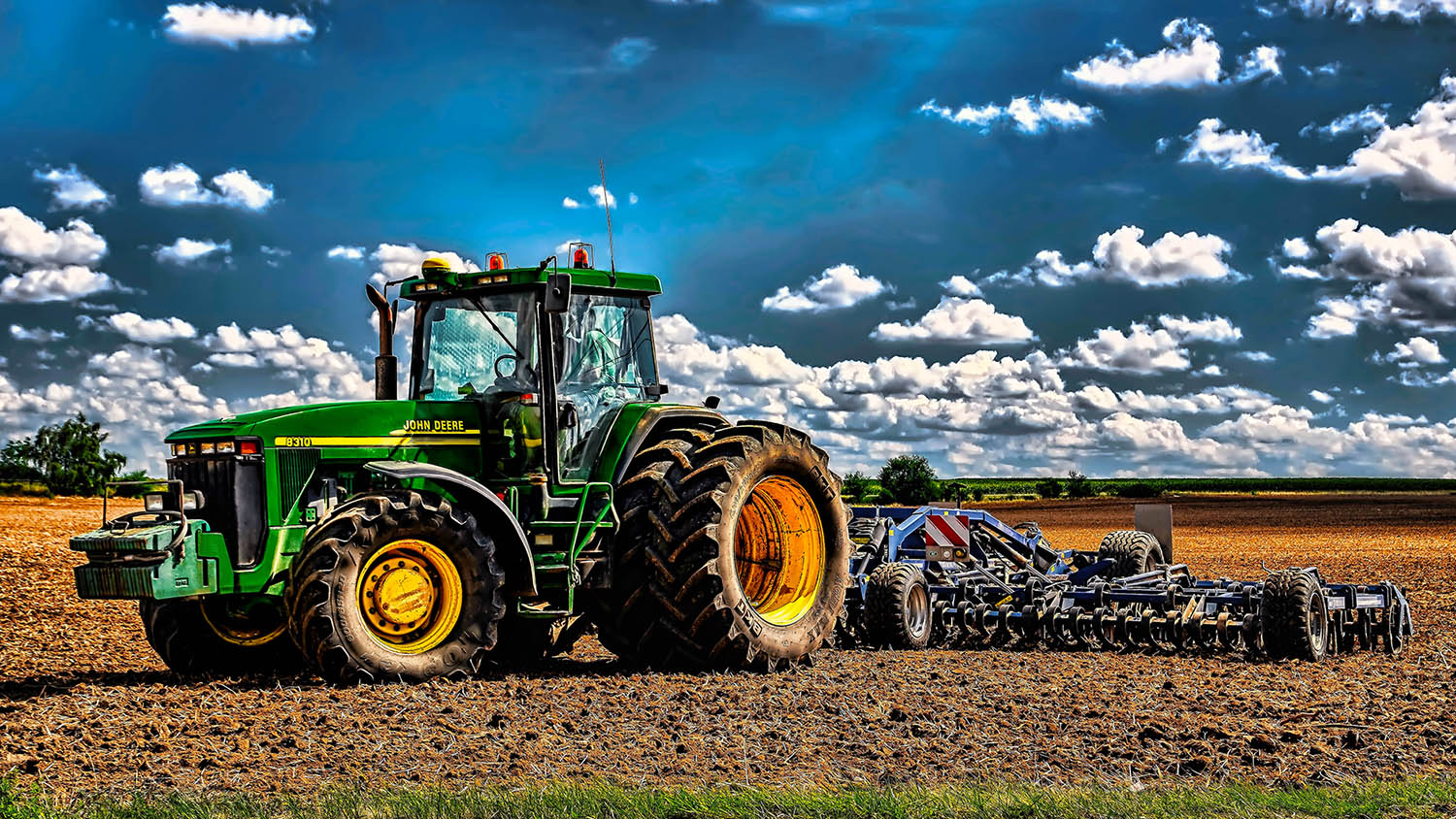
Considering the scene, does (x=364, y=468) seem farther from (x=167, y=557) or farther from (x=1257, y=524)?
(x=1257, y=524)

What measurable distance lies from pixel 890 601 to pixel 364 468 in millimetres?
5191

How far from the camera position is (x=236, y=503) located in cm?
908

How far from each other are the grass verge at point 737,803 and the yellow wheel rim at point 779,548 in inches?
180

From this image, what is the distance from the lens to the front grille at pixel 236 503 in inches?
357

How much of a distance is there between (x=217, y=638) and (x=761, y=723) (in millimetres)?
4618

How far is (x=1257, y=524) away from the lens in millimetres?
49469

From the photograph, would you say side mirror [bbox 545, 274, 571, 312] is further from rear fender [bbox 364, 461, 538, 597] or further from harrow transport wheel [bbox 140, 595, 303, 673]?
harrow transport wheel [bbox 140, 595, 303, 673]

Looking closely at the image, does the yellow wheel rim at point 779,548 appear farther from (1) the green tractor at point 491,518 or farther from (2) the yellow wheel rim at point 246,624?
(2) the yellow wheel rim at point 246,624

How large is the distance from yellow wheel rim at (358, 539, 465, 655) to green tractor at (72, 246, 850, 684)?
15 mm

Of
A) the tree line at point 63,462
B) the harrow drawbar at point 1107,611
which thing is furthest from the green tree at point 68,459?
the harrow drawbar at point 1107,611

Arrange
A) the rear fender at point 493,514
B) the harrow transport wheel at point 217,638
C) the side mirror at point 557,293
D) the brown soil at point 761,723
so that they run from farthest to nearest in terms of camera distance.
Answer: the harrow transport wheel at point 217,638
the side mirror at point 557,293
the rear fender at point 493,514
the brown soil at point 761,723

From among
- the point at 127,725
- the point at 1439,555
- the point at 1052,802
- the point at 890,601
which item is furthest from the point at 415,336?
the point at 1439,555

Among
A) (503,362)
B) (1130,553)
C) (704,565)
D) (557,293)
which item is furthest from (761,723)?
(1130,553)

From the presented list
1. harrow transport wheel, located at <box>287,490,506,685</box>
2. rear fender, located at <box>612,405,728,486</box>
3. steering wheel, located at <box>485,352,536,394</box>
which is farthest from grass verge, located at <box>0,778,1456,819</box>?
steering wheel, located at <box>485,352,536,394</box>
